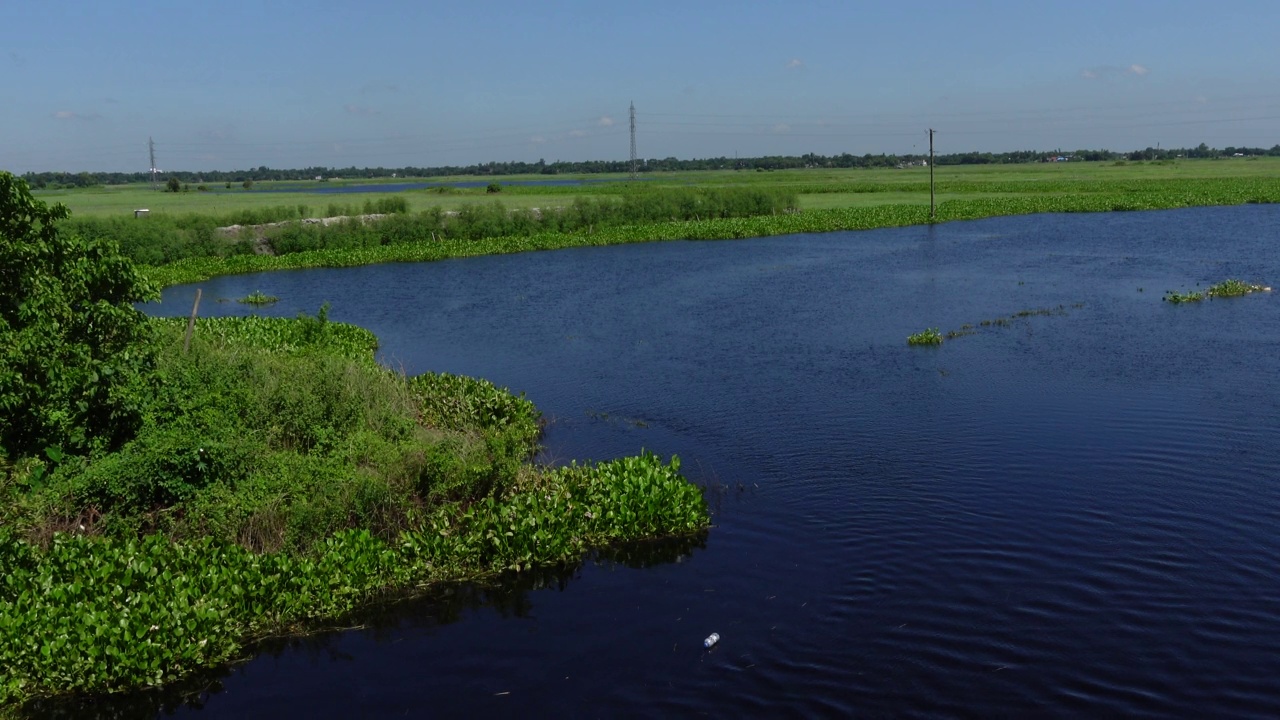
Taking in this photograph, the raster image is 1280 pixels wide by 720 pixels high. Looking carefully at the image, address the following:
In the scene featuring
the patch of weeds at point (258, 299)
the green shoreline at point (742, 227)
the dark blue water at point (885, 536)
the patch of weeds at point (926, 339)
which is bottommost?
the dark blue water at point (885, 536)

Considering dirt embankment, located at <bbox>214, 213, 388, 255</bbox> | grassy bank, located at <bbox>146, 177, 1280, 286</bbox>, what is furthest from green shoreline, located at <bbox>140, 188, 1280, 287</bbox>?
dirt embankment, located at <bbox>214, 213, 388, 255</bbox>

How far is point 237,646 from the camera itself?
1358 cm

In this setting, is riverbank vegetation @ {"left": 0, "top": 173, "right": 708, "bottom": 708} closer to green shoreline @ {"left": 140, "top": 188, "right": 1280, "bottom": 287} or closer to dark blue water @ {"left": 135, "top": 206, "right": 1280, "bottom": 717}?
dark blue water @ {"left": 135, "top": 206, "right": 1280, "bottom": 717}

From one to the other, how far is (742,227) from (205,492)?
5508 centimetres

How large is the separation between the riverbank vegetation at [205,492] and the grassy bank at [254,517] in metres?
0.03

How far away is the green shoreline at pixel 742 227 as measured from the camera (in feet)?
186

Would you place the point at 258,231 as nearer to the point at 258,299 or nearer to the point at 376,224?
the point at 376,224

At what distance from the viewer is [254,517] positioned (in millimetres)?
15594

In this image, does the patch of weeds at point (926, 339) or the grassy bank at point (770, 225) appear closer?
the patch of weeds at point (926, 339)

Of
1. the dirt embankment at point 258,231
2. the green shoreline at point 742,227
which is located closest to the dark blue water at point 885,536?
the green shoreline at point 742,227

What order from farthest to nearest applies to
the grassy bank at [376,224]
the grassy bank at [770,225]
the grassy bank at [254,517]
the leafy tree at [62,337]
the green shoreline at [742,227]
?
the grassy bank at [376,224] < the grassy bank at [770,225] < the green shoreline at [742,227] < the leafy tree at [62,337] < the grassy bank at [254,517]

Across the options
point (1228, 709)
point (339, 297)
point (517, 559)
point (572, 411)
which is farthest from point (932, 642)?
point (339, 297)

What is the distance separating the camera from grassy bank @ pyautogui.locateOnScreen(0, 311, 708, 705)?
1301cm

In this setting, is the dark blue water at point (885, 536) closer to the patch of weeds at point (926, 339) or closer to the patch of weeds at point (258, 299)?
the patch of weeds at point (926, 339)
